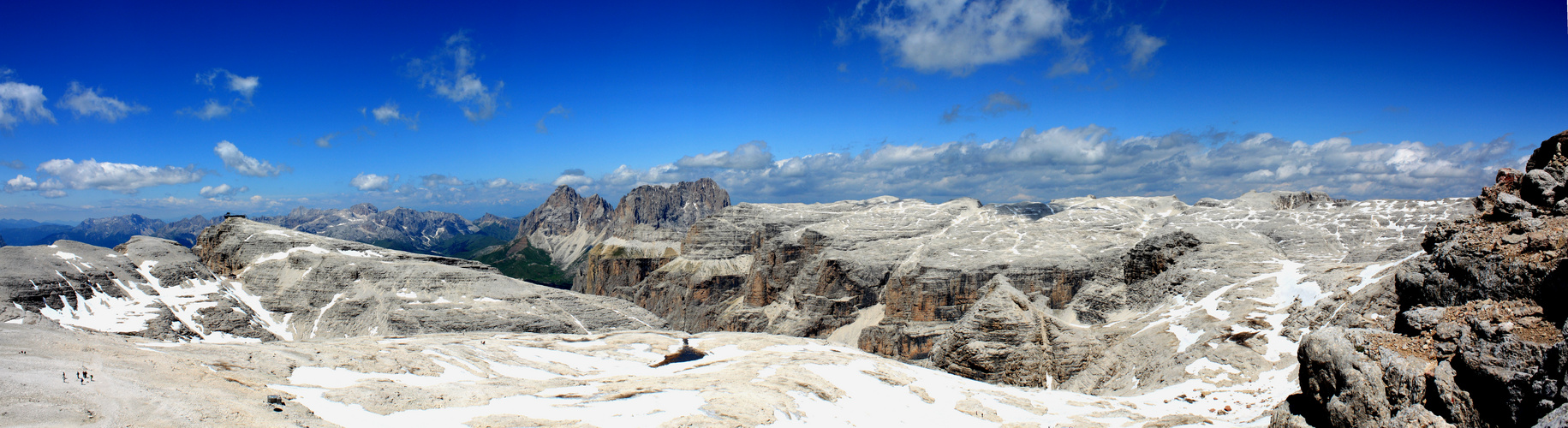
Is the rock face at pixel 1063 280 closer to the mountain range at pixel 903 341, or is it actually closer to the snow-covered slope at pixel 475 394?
the mountain range at pixel 903 341

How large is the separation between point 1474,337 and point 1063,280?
10467 cm

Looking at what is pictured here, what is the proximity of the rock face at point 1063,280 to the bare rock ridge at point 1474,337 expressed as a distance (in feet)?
9.09

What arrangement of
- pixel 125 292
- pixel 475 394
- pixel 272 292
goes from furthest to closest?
pixel 272 292 → pixel 125 292 → pixel 475 394

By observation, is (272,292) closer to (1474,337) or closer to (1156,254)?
(1156,254)

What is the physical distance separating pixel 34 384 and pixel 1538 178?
4373cm

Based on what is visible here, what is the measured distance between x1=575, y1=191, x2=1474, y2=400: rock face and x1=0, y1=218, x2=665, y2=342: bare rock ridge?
53.4 metres

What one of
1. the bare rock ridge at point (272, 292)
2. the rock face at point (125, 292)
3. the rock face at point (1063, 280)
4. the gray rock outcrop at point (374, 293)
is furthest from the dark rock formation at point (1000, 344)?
the rock face at point (125, 292)

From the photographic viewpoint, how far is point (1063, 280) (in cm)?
11131

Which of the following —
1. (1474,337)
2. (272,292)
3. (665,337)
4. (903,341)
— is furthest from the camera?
(903,341)

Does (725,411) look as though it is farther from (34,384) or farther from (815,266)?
(815,266)

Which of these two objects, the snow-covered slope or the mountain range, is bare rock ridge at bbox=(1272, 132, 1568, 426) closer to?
the mountain range

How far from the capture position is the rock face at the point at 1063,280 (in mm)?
35844

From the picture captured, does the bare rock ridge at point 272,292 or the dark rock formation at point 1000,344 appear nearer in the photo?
the dark rock formation at point 1000,344

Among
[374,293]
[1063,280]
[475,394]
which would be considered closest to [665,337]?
[475,394]
